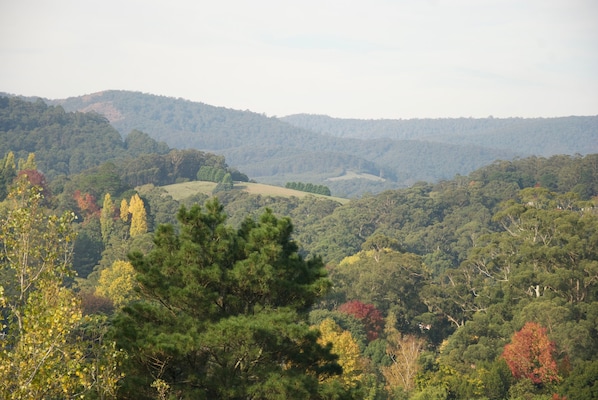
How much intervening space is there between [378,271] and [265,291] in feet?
152

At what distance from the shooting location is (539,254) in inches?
2359

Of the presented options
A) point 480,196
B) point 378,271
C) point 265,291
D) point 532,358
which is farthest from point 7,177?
point 265,291

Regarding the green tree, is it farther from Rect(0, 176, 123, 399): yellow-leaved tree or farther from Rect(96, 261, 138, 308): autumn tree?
Rect(96, 261, 138, 308): autumn tree

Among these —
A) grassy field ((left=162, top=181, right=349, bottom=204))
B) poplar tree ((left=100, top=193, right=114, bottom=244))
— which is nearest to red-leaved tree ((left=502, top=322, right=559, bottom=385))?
poplar tree ((left=100, top=193, right=114, bottom=244))

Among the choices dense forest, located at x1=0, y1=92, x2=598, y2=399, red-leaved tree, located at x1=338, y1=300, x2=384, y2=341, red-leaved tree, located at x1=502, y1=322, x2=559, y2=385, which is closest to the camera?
dense forest, located at x1=0, y1=92, x2=598, y2=399

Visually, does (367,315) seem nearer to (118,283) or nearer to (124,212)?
(118,283)

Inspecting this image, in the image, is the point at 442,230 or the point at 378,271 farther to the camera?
the point at 442,230

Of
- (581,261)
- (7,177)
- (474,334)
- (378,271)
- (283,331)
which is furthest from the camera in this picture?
(7,177)

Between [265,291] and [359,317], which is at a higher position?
[265,291]

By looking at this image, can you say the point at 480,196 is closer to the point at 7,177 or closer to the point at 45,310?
the point at 7,177

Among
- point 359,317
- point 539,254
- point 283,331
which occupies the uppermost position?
point 283,331

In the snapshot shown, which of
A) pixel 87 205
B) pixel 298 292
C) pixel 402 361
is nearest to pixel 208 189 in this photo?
pixel 87 205

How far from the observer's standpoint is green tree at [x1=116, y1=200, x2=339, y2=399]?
1858 centimetres

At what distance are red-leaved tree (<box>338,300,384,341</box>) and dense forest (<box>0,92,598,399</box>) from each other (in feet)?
0.50
